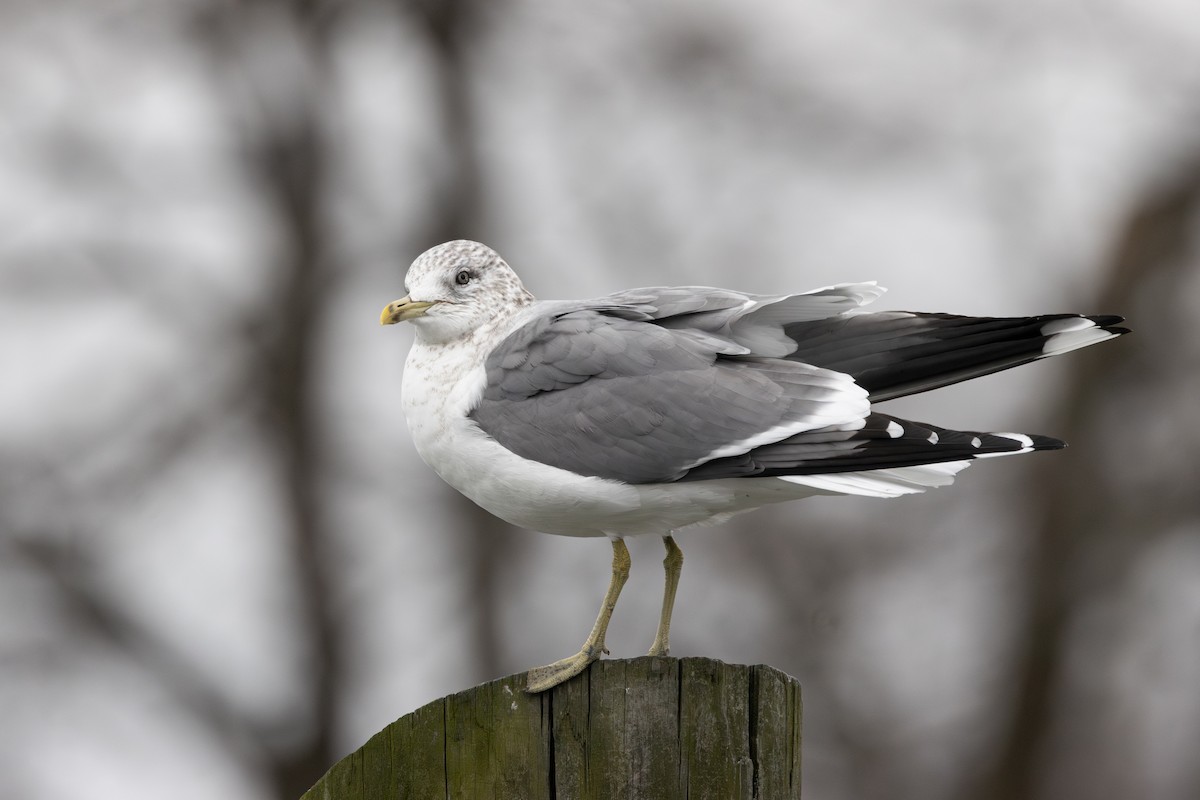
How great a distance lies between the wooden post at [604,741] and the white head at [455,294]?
119 cm

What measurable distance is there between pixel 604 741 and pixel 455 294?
57.6 inches

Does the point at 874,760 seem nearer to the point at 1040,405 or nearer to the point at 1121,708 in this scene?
the point at 1121,708

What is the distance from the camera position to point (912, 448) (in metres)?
3.06

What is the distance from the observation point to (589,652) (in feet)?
11.0

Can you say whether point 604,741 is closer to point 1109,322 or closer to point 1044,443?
point 1044,443

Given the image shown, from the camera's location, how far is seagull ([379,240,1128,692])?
10.4 ft

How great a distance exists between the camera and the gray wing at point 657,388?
3.24 metres

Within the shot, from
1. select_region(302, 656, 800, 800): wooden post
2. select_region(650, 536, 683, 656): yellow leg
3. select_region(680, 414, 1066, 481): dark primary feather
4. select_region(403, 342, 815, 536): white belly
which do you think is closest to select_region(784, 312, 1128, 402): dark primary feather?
select_region(680, 414, 1066, 481): dark primary feather

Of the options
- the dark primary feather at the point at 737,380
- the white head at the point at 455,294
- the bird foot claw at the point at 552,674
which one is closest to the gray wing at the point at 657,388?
the dark primary feather at the point at 737,380

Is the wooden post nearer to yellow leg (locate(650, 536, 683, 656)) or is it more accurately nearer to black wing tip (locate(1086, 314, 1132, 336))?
yellow leg (locate(650, 536, 683, 656))

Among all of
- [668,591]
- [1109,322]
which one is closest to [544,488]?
[668,591]

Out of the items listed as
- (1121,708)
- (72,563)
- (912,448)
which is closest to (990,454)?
(912,448)

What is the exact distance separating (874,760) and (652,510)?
5.26 meters

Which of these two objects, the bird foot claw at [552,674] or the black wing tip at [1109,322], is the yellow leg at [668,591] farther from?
the black wing tip at [1109,322]
